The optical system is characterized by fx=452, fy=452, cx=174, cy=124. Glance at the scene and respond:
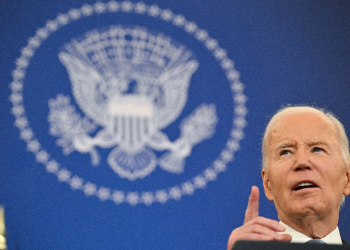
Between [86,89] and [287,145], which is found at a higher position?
[86,89]

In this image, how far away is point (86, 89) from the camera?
102 inches

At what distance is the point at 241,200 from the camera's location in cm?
268

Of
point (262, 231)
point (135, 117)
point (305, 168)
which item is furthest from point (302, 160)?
point (135, 117)

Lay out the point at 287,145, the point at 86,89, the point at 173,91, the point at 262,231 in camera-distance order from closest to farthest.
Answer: the point at 262,231 → the point at 287,145 → the point at 86,89 → the point at 173,91

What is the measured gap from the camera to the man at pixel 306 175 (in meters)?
1.53

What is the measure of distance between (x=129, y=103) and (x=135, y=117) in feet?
0.29

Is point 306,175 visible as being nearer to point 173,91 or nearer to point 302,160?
point 302,160

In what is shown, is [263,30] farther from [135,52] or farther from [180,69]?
[135,52]

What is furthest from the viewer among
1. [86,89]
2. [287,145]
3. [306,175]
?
[86,89]

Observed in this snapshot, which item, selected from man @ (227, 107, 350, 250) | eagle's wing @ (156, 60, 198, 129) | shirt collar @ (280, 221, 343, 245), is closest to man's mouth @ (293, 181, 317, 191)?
man @ (227, 107, 350, 250)

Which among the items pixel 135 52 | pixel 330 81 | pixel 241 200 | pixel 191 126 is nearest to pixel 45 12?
pixel 135 52

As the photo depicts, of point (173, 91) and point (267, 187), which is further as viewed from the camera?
point (173, 91)

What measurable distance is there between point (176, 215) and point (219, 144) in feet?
1.61

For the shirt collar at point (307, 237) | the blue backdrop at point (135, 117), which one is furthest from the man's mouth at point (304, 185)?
the blue backdrop at point (135, 117)
